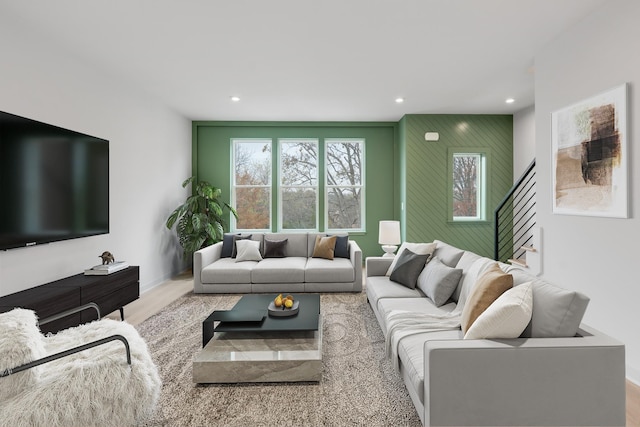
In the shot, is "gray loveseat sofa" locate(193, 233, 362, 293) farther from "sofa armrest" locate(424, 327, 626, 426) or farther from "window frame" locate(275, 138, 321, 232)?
"sofa armrest" locate(424, 327, 626, 426)

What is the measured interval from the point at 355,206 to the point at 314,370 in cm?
451

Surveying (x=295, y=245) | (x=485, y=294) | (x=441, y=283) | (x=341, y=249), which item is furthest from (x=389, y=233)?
(x=485, y=294)

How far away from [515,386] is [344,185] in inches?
204

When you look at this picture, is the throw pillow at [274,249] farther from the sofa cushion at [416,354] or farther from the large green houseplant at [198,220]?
the sofa cushion at [416,354]

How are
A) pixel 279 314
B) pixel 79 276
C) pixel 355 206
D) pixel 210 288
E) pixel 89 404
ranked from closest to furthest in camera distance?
1. pixel 89 404
2. pixel 279 314
3. pixel 79 276
4. pixel 210 288
5. pixel 355 206

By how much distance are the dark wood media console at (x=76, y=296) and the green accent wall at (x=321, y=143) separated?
3061 millimetres

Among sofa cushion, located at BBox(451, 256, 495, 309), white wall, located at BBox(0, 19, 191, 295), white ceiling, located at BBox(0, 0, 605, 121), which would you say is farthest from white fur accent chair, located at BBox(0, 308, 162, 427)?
white ceiling, located at BBox(0, 0, 605, 121)

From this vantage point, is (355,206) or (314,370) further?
(355,206)

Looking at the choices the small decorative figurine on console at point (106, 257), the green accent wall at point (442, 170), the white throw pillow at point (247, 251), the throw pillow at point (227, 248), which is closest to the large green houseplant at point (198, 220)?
the throw pillow at point (227, 248)

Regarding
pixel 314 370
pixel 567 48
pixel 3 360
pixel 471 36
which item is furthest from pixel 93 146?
pixel 567 48

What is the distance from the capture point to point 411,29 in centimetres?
296

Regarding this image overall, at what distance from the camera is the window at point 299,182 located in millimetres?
6445

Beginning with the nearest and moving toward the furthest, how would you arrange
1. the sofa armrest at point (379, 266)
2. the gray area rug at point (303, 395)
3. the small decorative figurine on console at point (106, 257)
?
the gray area rug at point (303, 395)
the small decorative figurine on console at point (106, 257)
the sofa armrest at point (379, 266)

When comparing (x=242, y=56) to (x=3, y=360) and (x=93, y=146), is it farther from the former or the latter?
(x=3, y=360)
